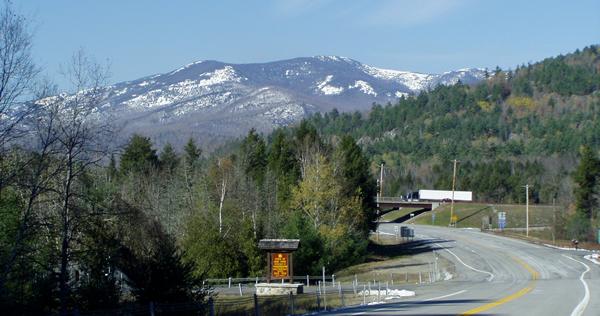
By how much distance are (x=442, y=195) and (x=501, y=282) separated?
300 ft

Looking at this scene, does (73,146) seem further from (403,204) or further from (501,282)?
(403,204)

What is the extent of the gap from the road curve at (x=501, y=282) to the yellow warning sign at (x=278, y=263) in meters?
7.76

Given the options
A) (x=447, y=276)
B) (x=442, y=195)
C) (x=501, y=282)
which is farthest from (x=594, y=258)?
(x=442, y=195)

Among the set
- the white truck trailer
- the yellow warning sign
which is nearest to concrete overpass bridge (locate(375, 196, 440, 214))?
the white truck trailer

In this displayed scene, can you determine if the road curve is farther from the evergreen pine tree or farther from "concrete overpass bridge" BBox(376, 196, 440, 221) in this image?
the evergreen pine tree

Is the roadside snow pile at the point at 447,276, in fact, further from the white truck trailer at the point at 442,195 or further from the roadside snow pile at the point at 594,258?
the white truck trailer at the point at 442,195

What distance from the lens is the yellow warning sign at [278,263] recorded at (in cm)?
4800

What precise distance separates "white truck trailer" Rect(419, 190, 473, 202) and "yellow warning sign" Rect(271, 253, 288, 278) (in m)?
94.1

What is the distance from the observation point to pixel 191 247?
180 feet

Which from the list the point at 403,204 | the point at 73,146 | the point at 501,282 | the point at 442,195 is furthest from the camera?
the point at 442,195

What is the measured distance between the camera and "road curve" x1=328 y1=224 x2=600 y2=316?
2516 centimetres

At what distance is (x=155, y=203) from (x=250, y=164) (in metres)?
24.2

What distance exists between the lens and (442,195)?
463 feet

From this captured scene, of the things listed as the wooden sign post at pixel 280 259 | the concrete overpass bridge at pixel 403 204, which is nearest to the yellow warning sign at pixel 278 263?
the wooden sign post at pixel 280 259
